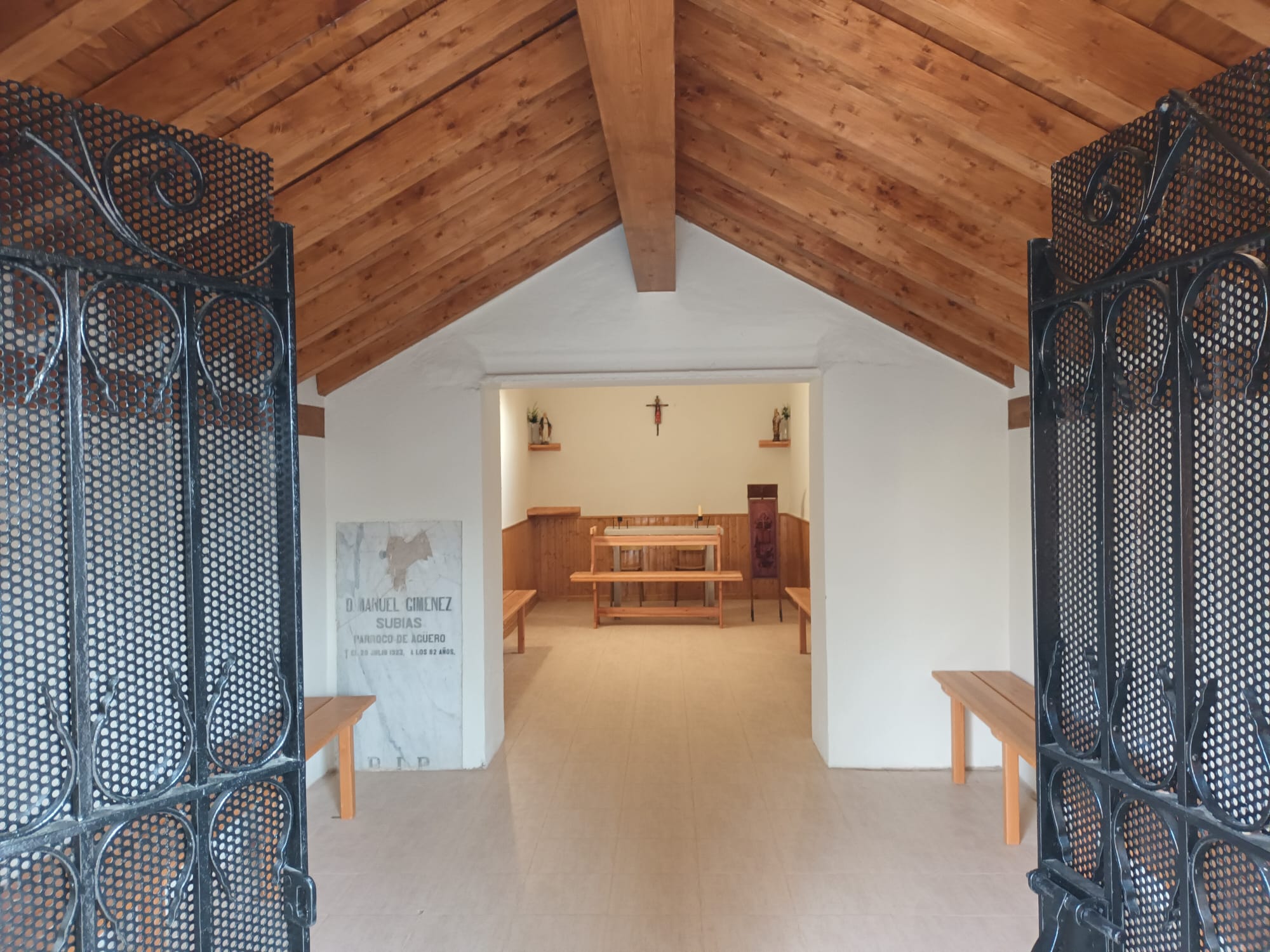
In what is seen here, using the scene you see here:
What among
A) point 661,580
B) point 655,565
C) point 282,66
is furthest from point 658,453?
point 282,66

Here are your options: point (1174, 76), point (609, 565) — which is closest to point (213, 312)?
point (1174, 76)

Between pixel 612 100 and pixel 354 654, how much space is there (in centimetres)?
345

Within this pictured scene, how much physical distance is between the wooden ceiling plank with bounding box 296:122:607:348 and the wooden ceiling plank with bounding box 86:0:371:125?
1414 millimetres

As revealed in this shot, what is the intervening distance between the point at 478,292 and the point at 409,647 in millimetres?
2037

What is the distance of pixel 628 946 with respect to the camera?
2.94 metres

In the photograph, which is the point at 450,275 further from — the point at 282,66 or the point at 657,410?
the point at 657,410

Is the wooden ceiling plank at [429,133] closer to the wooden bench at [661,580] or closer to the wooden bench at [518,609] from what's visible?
the wooden bench at [518,609]

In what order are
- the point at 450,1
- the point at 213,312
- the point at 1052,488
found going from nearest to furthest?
the point at 213,312 < the point at 1052,488 < the point at 450,1

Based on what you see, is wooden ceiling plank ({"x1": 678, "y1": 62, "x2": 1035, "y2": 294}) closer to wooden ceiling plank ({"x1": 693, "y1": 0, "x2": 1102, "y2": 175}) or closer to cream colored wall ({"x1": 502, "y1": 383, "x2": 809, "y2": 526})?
wooden ceiling plank ({"x1": 693, "y1": 0, "x2": 1102, "y2": 175})

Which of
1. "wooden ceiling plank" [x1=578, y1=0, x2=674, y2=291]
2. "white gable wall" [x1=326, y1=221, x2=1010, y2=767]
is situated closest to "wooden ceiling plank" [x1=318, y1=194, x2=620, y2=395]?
"white gable wall" [x1=326, y1=221, x2=1010, y2=767]

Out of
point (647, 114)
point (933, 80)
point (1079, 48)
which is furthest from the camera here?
point (647, 114)

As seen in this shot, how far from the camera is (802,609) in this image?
6473mm

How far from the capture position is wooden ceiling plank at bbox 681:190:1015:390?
4.40 m

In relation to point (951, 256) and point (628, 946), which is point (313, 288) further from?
point (628, 946)
